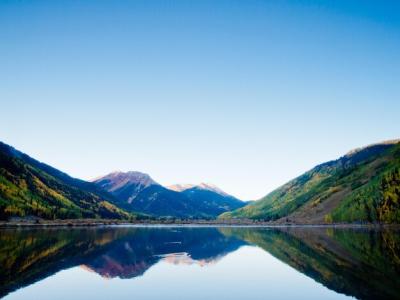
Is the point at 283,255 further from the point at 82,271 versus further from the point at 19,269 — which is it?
the point at 19,269

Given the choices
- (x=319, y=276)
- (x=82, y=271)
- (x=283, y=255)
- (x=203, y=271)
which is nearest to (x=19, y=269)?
(x=82, y=271)

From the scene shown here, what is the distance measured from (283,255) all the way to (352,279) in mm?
33386

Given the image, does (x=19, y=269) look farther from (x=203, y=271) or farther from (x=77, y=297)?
(x=203, y=271)

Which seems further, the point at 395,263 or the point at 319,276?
the point at 395,263

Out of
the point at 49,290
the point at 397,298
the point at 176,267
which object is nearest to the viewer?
the point at 397,298

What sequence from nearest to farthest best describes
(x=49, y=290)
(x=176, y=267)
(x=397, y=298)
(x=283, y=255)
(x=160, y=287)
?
(x=397, y=298) < (x=49, y=290) < (x=160, y=287) < (x=176, y=267) < (x=283, y=255)

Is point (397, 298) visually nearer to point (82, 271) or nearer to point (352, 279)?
point (352, 279)

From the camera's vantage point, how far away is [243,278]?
168ft

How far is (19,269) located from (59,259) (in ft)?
49.1

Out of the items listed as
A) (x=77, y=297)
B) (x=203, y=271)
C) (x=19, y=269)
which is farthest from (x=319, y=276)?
(x=19, y=269)

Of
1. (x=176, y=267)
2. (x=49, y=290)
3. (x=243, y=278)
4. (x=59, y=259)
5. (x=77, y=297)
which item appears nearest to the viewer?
(x=77, y=297)

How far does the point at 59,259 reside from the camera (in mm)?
66375

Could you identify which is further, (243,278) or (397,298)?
(243,278)

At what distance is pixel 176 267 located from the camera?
6134 centimetres
